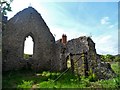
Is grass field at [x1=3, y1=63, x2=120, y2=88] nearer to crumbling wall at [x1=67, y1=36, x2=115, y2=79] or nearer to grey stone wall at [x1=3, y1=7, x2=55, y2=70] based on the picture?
crumbling wall at [x1=67, y1=36, x2=115, y2=79]

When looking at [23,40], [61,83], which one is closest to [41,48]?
[23,40]

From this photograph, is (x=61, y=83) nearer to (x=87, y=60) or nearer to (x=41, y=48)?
(x=87, y=60)

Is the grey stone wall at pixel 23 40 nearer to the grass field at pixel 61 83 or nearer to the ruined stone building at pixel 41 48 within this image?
the ruined stone building at pixel 41 48

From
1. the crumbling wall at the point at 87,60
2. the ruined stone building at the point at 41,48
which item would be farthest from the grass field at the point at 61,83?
the ruined stone building at the point at 41,48

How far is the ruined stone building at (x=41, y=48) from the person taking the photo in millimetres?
16531

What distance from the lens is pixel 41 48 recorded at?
68.2ft

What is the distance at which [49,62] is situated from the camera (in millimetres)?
20938

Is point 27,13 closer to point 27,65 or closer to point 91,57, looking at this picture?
point 27,65

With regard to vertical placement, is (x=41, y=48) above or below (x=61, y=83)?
above

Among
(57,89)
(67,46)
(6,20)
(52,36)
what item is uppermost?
(6,20)

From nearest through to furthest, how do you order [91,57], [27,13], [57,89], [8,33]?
[57,89], [91,57], [8,33], [27,13]

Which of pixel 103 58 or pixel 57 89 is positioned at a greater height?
pixel 103 58

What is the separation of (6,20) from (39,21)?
390cm

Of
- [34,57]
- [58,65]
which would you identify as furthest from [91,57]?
[34,57]
